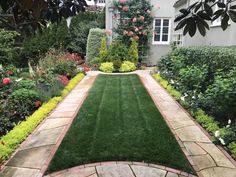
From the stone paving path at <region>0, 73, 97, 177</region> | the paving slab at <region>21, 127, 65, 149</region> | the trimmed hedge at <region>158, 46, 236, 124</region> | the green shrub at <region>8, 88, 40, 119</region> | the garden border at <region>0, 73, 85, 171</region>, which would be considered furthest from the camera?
the green shrub at <region>8, 88, 40, 119</region>

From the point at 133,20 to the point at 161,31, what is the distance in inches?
79.4

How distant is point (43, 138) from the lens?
4.58 meters

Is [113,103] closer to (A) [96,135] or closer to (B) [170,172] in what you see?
(A) [96,135]

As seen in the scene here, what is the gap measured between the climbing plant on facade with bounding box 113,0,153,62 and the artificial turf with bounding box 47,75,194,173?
7.28 m

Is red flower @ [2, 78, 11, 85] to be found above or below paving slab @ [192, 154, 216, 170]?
above

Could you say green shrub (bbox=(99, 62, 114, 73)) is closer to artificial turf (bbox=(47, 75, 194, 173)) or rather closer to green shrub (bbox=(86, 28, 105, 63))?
green shrub (bbox=(86, 28, 105, 63))

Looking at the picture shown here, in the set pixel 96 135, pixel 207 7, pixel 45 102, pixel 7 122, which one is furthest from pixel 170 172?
pixel 45 102

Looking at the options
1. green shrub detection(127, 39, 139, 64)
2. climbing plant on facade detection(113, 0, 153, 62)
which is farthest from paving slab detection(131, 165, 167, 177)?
climbing plant on facade detection(113, 0, 153, 62)

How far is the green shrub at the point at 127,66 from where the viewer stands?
12.6 m

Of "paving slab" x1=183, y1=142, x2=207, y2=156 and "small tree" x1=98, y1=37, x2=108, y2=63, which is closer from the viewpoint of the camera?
"paving slab" x1=183, y1=142, x2=207, y2=156

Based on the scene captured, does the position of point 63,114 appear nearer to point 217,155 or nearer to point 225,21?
point 217,155

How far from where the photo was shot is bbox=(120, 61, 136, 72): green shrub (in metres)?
12.6

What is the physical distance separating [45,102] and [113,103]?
187 centimetres

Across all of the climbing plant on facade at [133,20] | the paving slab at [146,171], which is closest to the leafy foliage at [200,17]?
the paving slab at [146,171]
